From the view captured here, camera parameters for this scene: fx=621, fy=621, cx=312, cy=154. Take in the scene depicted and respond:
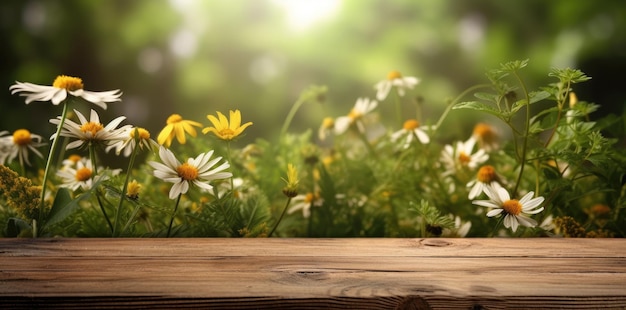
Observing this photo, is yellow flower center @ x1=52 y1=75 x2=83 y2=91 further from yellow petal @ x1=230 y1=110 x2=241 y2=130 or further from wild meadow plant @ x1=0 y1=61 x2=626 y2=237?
yellow petal @ x1=230 y1=110 x2=241 y2=130

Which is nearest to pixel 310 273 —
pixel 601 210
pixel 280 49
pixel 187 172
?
pixel 187 172

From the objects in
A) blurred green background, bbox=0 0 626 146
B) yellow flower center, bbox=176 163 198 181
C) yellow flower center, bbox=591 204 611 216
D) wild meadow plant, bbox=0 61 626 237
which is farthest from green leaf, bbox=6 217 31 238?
blurred green background, bbox=0 0 626 146

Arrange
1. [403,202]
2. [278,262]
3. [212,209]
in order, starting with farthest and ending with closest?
[403,202] < [212,209] < [278,262]

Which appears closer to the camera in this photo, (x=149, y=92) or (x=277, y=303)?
(x=277, y=303)

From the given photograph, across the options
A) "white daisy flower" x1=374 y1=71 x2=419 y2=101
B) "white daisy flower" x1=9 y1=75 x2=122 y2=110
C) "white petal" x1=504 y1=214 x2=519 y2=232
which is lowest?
Result: "white daisy flower" x1=9 y1=75 x2=122 y2=110

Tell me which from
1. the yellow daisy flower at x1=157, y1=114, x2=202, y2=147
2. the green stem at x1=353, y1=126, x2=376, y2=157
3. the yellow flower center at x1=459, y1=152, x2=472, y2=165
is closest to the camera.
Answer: the yellow daisy flower at x1=157, y1=114, x2=202, y2=147

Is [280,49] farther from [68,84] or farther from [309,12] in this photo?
[68,84]

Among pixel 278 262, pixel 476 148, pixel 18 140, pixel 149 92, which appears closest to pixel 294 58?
pixel 149 92

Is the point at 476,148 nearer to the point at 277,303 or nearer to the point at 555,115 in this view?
the point at 555,115
